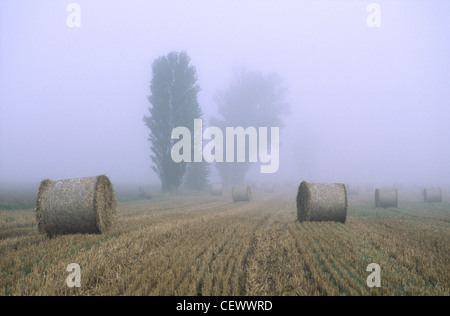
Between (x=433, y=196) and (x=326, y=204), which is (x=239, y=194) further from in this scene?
(x=433, y=196)

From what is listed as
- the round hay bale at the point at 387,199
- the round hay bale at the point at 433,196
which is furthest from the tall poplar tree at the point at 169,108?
the round hay bale at the point at 433,196

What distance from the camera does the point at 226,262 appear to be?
453cm

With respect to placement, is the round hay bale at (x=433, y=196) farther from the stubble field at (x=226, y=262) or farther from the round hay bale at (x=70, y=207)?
the round hay bale at (x=70, y=207)

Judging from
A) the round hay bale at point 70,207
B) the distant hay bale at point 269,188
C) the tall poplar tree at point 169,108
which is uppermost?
the tall poplar tree at point 169,108

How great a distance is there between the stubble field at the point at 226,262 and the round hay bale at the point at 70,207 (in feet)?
1.37

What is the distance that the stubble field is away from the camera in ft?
11.2

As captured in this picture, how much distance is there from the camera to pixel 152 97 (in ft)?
93.7

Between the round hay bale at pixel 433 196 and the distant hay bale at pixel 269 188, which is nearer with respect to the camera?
the round hay bale at pixel 433 196

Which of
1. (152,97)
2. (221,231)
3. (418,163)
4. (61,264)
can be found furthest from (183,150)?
(418,163)

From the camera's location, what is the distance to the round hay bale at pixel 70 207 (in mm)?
6379

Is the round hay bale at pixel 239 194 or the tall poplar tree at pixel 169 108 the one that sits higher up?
the tall poplar tree at pixel 169 108

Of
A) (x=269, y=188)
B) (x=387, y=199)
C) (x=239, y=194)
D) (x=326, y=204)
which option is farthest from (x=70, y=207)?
(x=269, y=188)

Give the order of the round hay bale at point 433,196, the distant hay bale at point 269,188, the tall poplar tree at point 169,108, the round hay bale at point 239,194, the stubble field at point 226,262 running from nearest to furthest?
the stubble field at point 226,262, the round hay bale at point 433,196, the round hay bale at point 239,194, the tall poplar tree at point 169,108, the distant hay bale at point 269,188
